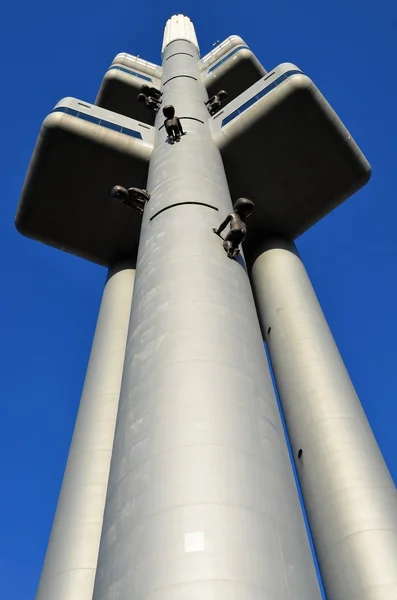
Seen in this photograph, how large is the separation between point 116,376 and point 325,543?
21.7 feet

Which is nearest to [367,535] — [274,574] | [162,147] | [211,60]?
[274,574]

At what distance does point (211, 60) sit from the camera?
27.4m

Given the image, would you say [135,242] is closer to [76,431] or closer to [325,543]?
[76,431]

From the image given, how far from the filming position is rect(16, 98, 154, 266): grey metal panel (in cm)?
1669

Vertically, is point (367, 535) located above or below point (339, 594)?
above

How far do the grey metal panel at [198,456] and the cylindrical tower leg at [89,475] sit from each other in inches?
208

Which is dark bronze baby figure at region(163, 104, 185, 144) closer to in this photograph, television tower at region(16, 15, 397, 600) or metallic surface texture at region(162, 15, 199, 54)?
television tower at region(16, 15, 397, 600)

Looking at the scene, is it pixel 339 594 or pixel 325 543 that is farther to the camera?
pixel 325 543

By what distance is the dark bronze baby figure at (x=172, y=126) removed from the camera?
13538 mm

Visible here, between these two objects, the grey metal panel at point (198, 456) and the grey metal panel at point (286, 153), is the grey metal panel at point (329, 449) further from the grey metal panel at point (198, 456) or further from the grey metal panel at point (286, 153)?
the grey metal panel at point (198, 456)

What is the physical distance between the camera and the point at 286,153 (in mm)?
17438

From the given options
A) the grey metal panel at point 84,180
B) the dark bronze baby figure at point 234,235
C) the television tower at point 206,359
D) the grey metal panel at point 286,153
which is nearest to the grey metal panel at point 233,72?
the television tower at point 206,359

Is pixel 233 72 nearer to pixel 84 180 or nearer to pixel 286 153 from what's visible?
pixel 286 153

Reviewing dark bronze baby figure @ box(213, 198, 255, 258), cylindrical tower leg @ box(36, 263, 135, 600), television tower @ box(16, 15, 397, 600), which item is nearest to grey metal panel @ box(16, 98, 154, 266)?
television tower @ box(16, 15, 397, 600)
